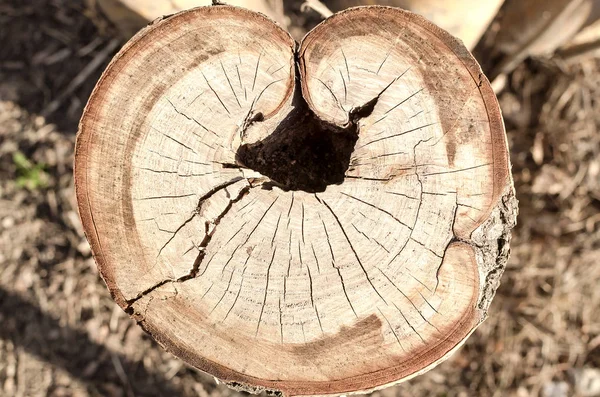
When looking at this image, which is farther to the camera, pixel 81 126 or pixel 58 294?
pixel 58 294

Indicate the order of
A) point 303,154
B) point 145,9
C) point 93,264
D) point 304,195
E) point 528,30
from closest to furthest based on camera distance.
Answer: point 304,195, point 303,154, point 145,9, point 528,30, point 93,264

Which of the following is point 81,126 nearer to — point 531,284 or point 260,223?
point 260,223

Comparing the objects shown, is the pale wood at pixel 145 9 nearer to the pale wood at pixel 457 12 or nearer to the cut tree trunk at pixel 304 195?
the pale wood at pixel 457 12

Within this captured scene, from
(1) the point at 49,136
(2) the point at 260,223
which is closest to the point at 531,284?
(2) the point at 260,223

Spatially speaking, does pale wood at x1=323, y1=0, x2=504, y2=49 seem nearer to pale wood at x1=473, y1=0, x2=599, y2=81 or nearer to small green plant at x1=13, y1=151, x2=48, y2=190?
pale wood at x1=473, y1=0, x2=599, y2=81

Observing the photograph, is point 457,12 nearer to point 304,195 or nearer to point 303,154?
point 303,154

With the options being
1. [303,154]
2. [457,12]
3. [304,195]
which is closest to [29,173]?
[303,154]
